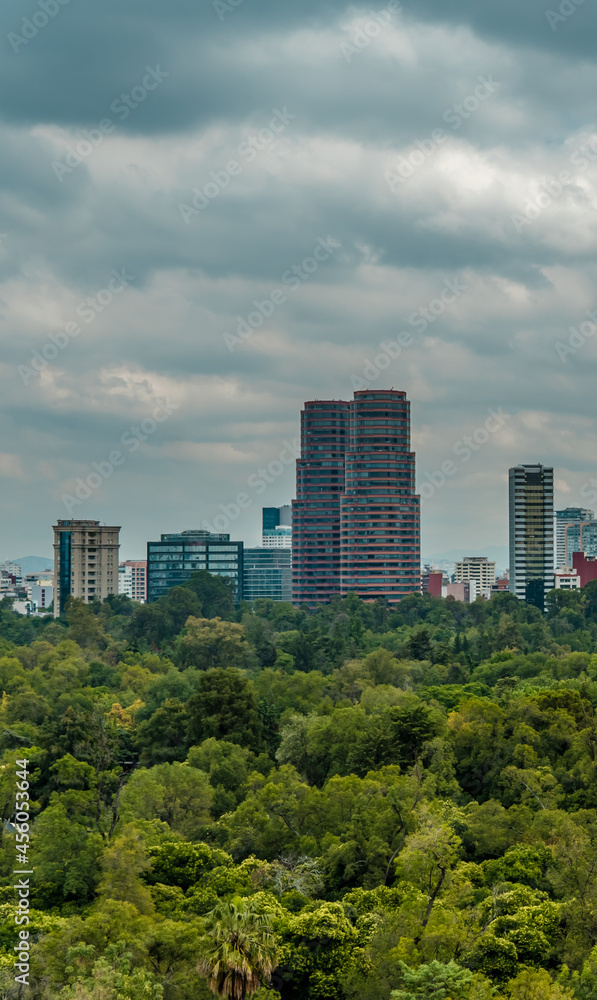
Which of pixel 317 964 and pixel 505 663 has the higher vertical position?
pixel 505 663

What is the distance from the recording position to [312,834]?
49.5 m

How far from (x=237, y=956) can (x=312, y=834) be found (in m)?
19.9

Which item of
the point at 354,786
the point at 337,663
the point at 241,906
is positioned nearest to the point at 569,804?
the point at 354,786

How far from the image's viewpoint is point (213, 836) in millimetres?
51312

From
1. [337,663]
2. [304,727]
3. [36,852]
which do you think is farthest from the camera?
[337,663]

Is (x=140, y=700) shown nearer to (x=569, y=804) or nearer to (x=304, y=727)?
(x=304, y=727)

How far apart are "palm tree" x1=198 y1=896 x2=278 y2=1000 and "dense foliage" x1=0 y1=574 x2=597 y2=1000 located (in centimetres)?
8

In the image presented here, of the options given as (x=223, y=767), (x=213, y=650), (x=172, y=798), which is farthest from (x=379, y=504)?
(x=172, y=798)

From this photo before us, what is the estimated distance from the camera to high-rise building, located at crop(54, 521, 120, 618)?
7490 inches

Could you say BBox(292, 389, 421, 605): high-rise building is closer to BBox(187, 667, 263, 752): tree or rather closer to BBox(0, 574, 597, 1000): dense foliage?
BBox(0, 574, 597, 1000): dense foliage

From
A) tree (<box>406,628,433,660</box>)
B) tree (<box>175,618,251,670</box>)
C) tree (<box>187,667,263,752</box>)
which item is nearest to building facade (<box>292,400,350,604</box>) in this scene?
tree (<box>175,618,251,670</box>)

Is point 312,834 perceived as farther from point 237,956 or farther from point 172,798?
point 237,956

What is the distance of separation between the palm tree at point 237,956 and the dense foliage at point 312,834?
0.28 ft

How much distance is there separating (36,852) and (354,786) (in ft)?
48.4
